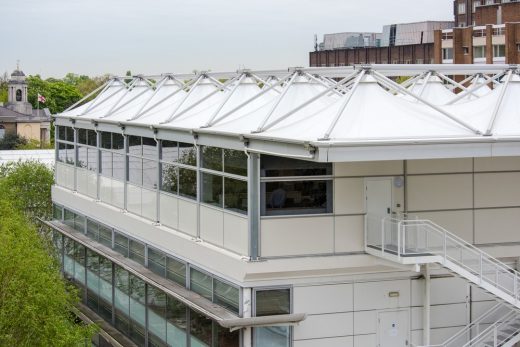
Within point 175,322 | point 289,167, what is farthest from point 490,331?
point 175,322

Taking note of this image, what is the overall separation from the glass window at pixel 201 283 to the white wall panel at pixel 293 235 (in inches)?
137

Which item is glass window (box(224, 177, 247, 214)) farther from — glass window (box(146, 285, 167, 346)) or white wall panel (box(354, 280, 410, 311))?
glass window (box(146, 285, 167, 346))

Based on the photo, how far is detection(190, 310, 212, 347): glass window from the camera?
102 feet

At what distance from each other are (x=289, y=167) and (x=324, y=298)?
3.78m

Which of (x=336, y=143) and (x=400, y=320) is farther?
(x=400, y=320)

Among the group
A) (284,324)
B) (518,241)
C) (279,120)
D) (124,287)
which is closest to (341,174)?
(279,120)

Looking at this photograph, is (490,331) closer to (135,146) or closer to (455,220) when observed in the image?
(455,220)

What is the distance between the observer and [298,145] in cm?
2678

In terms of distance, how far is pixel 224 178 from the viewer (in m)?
30.5

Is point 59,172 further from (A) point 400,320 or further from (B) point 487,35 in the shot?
(B) point 487,35

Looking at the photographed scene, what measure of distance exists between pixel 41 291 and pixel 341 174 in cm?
1051

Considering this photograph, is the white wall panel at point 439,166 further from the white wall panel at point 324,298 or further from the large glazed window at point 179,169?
the large glazed window at point 179,169

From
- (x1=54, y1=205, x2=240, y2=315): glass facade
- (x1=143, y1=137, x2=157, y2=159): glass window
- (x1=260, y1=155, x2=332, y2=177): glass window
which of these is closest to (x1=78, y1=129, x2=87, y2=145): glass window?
(x1=54, y1=205, x2=240, y2=315): glass facade

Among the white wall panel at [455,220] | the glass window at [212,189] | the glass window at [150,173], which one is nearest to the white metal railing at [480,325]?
the white wall panel at [455,220]
